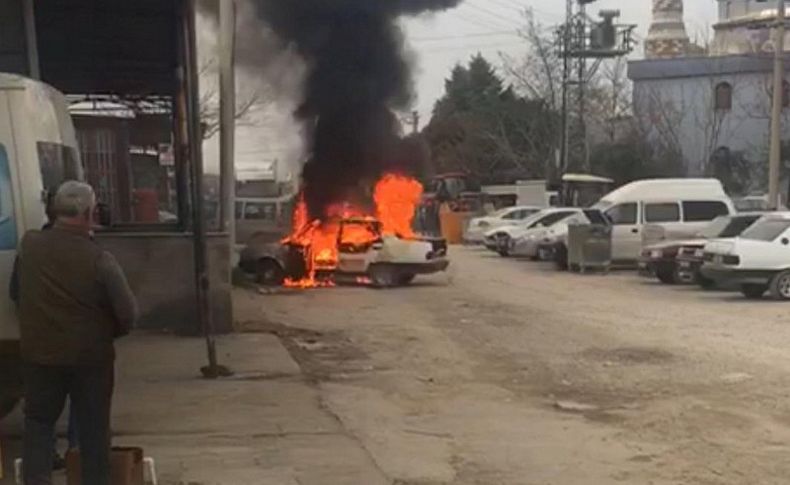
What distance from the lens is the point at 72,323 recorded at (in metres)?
5.75

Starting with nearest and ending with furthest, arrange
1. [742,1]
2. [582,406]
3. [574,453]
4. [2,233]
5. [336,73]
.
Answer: [2,233]
[574,453]
[582,406]
[336,73]
[742,1]

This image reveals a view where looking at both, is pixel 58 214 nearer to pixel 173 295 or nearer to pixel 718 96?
pixel 173 295

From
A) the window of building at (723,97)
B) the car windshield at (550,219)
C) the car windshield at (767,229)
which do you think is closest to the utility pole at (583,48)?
the window of building at (723,97)

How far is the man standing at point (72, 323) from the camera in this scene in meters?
5.75

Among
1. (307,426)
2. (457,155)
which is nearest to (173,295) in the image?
(307,426)

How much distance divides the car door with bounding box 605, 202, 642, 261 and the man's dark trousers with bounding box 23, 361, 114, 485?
22.2 metres

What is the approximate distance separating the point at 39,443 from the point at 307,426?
11.5ft

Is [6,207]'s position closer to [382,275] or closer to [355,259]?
[355,259]

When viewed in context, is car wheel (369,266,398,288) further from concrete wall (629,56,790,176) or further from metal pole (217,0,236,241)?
concrete wall (629,56,790,176)

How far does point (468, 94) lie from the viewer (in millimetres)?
62062

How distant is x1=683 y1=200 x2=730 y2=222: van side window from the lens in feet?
87.9

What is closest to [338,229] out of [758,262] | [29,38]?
[758,262]

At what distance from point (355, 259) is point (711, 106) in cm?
2975

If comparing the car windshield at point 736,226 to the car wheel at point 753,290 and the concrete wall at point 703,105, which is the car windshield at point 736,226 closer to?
the car wheel at point 753,290
